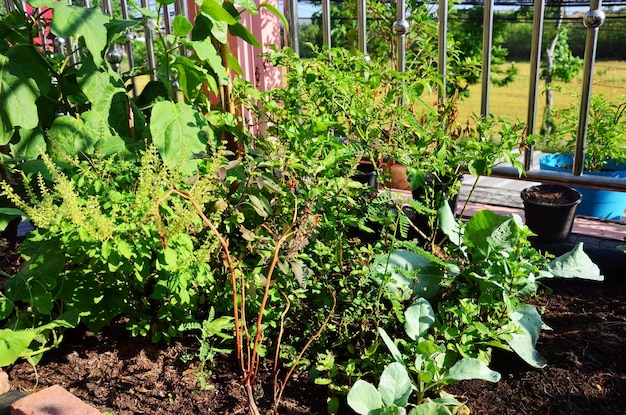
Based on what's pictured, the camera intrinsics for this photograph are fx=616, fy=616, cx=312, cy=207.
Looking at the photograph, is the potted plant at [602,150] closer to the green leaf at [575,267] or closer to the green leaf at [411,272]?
the green leaf at [575,267]

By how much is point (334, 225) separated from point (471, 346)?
545 mm

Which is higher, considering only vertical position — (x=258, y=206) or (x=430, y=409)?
(x=258, y=206)

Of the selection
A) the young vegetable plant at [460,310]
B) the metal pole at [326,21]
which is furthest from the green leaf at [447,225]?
the metal pole at [326,21]

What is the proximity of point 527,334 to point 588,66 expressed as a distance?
3.61 feet

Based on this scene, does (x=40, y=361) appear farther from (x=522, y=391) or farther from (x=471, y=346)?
(x=522, y=391)

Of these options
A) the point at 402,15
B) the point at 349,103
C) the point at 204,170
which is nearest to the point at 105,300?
the point at 204,170

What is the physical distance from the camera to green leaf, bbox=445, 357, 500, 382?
164 cm

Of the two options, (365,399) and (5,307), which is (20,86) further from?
(365,399)

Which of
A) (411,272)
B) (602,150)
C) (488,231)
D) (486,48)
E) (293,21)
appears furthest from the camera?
(602,150)

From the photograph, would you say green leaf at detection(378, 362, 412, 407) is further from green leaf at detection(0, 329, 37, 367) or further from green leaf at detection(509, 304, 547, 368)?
green leaf at detection(0, 329, 37, 367)

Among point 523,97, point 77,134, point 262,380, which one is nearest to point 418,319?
point 262,380

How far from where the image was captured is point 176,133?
1956 millimetres

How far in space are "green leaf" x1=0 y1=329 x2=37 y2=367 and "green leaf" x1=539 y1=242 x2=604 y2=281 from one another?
5.19ft

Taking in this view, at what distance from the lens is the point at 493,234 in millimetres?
1974
